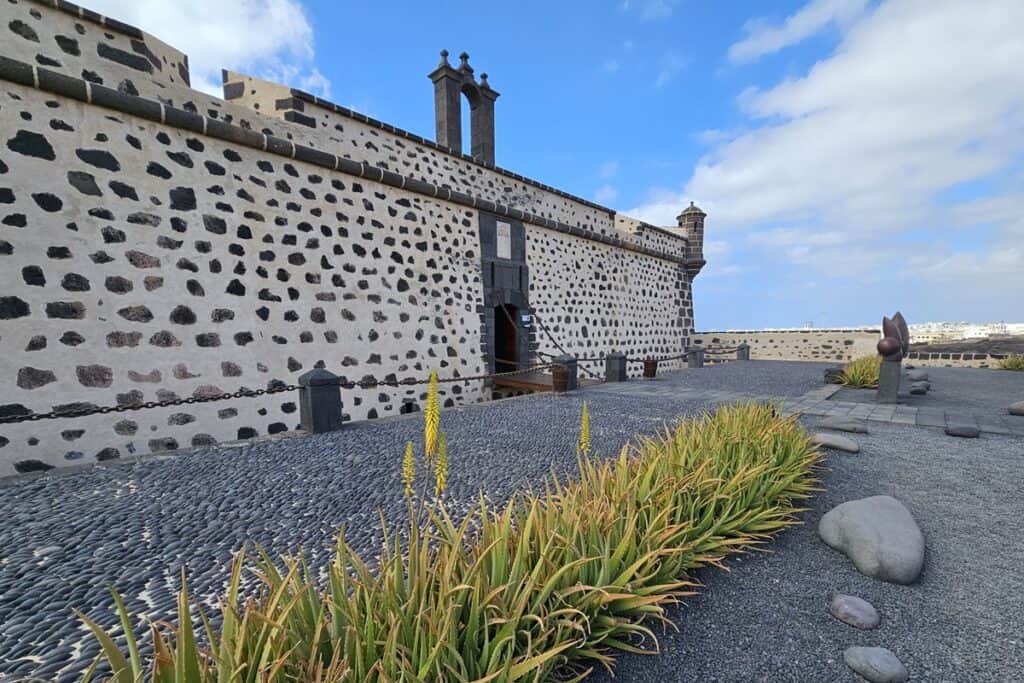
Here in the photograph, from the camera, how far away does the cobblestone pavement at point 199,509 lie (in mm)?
1841

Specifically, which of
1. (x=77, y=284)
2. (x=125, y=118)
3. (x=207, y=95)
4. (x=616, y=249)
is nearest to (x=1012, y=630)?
(x=77, y=284)

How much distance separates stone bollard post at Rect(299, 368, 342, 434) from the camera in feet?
15.8

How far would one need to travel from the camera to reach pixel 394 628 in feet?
4.04

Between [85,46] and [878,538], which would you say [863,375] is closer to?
[878,538]

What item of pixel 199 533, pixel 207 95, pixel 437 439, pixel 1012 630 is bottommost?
pixel 1012 630

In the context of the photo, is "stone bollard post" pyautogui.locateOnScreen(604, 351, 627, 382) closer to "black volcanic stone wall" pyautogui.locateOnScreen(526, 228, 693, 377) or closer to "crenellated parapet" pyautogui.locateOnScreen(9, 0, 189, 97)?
"black volcanic stone wall" pyautogui.locateOnScreen(526, 228, 693, 377)

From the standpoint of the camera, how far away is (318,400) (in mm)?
4875

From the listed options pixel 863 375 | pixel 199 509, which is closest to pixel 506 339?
pixel 863 375

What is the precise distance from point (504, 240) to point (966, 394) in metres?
8.94

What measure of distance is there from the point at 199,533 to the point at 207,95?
19.2 feet

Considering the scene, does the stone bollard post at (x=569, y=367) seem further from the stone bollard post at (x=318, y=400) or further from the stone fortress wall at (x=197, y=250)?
the stone bollard post at (x=318, y=400)

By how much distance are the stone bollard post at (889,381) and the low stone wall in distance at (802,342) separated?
1054 cm

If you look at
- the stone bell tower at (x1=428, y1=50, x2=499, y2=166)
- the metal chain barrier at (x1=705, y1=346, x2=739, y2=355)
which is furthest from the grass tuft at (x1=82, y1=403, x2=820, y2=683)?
the metal chain barrier at (x1=705, y1=346, x2=739, y2=355)

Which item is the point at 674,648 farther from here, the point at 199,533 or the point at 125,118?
the point at 125,118
